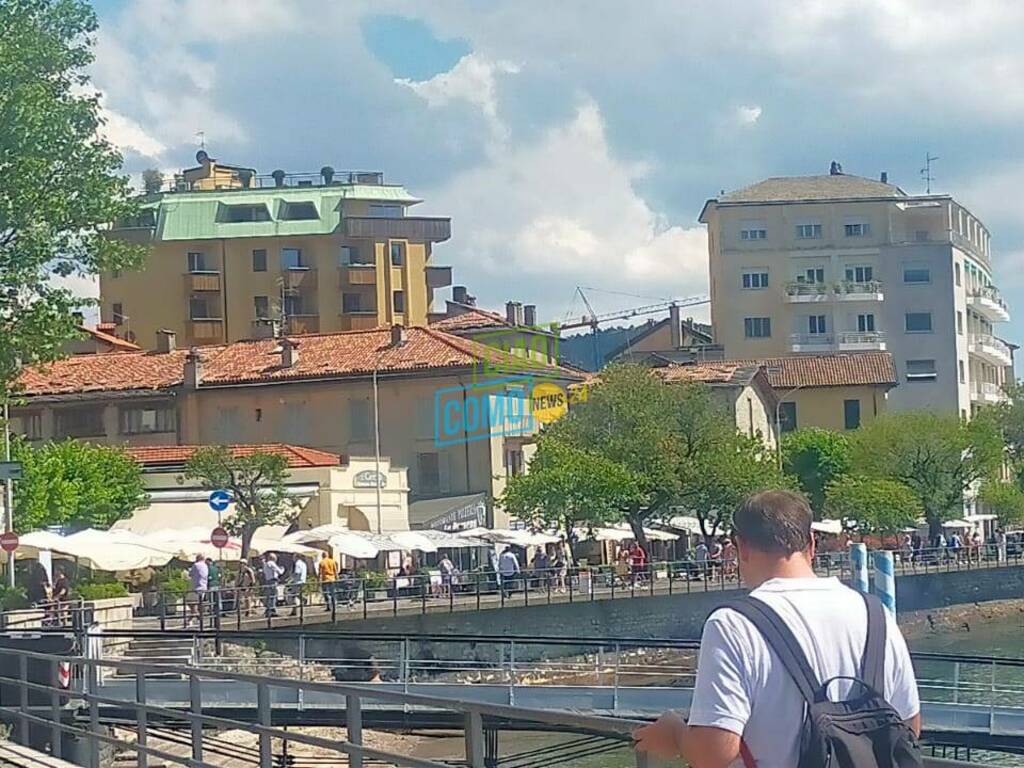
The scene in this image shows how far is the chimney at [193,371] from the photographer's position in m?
68.9

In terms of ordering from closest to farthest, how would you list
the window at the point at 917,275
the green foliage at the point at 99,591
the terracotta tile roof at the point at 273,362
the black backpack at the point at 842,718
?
the black backpack at the point at 842,718 < the green foliage at the point at 99,591 < the terracotta tile roof at the point at 273,362 < the window at the point at 917,275

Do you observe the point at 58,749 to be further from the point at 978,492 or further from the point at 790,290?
the point at 790,290

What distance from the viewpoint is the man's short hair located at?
4.96m

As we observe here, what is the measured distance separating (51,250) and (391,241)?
76.8 meters

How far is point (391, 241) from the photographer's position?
334ft

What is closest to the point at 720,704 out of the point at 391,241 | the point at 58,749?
the point at 58,749

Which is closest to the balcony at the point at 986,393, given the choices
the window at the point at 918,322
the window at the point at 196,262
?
the window at the point at 918,322

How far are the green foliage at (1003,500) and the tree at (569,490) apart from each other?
29.2 m

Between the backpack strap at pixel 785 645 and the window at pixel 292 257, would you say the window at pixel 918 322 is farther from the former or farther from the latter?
the backpack strap at pixel 785 645

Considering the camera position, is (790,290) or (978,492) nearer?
(978,492)

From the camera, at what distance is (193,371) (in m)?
69.0

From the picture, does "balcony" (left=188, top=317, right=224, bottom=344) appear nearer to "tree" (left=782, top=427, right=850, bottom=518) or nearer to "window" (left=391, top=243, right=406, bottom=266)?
"window" (left=391, top=243, right=406, bottom=266)

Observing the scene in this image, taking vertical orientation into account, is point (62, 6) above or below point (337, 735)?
above

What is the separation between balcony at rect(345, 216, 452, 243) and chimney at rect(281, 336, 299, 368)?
29644 mm
